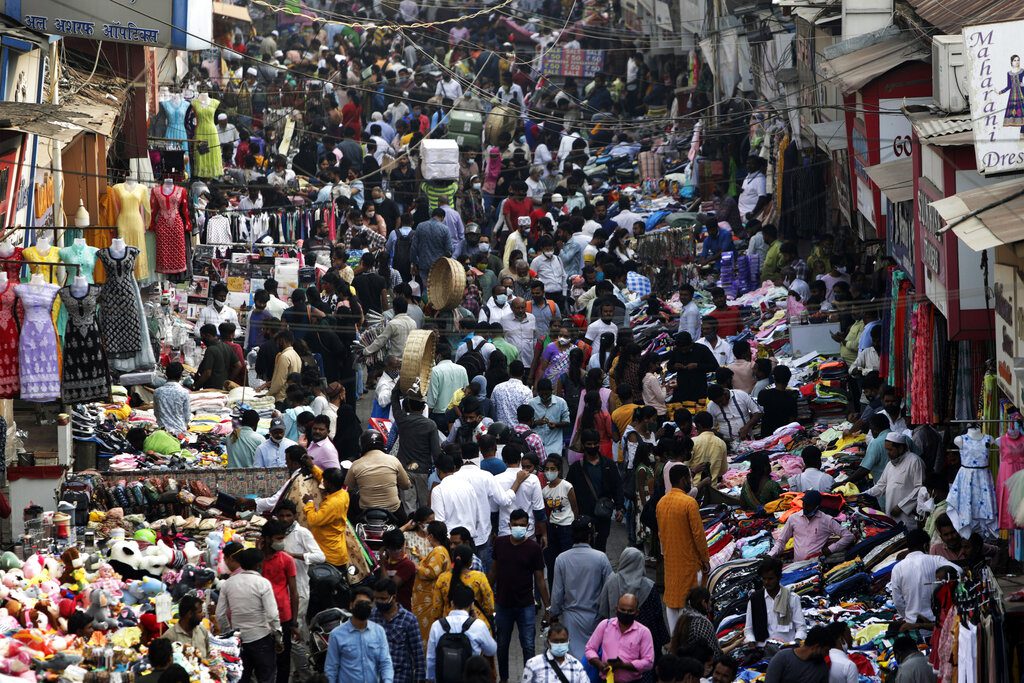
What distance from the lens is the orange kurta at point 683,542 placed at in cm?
1285

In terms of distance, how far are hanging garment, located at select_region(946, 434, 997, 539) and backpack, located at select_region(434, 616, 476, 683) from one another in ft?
11.9

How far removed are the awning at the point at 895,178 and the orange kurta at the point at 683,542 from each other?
3941 mm

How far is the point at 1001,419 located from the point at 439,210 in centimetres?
1069

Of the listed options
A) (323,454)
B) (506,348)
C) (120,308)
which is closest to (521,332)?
(506,348)

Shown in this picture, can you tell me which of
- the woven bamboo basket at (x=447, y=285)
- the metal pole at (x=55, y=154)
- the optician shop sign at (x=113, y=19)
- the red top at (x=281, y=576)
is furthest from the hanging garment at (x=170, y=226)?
the red top at (x=281, y=576)

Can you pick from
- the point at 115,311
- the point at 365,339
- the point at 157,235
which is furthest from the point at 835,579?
the point at 157,235

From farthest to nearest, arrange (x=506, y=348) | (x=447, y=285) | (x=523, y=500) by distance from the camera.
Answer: (x=447, y=285)
(x=506, y=348)
(x=523, y=500)

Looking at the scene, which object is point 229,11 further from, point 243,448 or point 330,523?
point 330,523

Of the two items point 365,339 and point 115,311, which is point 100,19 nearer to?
point 365,339

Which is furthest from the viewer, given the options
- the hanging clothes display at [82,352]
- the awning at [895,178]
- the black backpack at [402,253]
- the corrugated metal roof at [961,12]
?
the black backpack at [402,253]

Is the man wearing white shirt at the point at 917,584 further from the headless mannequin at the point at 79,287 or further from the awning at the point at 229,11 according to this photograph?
the awning at the point at 229,11

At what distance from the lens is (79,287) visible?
13555 millimetres

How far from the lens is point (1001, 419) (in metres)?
12.7

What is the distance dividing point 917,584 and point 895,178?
467 centimetres
